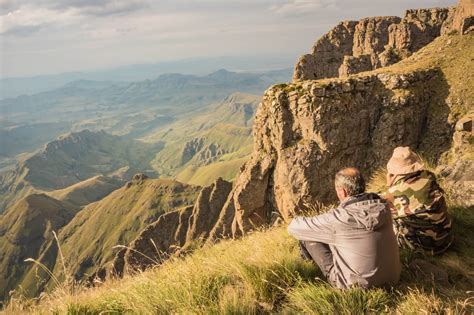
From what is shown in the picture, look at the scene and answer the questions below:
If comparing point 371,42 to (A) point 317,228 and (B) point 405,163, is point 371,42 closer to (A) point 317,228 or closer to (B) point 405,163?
(B) point 405,163

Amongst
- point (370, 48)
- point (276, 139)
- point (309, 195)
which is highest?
point (370, 48)

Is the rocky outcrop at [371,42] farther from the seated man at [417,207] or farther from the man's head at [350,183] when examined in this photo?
the man's head at [350,183]

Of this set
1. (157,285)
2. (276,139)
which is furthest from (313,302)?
(276,139)

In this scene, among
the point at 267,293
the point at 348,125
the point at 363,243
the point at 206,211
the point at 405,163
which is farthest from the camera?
the point at 206,211

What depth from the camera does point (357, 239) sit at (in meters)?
7.11

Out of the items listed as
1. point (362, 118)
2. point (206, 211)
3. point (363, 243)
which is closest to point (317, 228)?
point (363, 243)

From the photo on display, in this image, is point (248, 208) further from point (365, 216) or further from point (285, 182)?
point (365, 216)

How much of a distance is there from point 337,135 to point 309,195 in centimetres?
757

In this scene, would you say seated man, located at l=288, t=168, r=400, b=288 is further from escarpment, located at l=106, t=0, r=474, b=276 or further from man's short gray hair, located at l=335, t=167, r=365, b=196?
escarpment, located at l=106, t=0, r=474, b=276

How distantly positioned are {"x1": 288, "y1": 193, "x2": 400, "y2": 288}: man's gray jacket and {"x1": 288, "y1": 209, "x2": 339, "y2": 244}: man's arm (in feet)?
0.07

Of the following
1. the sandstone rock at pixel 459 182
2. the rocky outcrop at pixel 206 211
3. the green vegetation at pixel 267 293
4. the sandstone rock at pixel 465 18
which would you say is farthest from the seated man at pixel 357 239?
the rocky outcrop at pixel 206 211

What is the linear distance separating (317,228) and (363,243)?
3.28 ft

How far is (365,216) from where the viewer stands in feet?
23.0

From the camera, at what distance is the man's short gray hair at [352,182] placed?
24.5 feet
